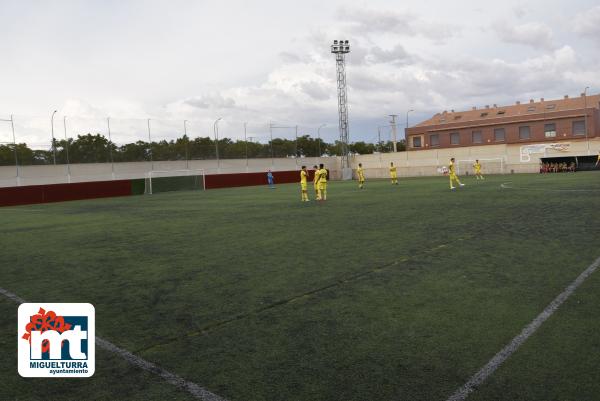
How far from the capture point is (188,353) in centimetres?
479

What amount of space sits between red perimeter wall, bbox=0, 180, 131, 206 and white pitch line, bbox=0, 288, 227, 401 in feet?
116

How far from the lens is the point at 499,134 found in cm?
7750

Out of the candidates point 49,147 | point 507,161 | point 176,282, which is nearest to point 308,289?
point 176,282

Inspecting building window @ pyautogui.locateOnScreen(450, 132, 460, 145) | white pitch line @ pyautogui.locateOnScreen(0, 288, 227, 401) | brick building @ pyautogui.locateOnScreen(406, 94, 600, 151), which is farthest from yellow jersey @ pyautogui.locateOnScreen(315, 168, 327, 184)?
building window @ pyautogui.locateOnScreen(450, 132, 460, 145)

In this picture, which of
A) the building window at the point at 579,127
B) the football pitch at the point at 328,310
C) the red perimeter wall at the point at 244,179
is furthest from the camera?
the building window at the point at 579,127

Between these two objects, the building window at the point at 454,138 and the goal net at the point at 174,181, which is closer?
the goal net at the point at 174,181

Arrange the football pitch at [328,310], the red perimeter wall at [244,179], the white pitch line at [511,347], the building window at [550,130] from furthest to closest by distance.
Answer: the building window at [550,130] → the red perimeter wall at [244,179] → the football pitch at [328,310] → the white pitch line at [511,347]

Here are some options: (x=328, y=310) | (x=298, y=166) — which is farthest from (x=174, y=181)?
(x=328, y=310)

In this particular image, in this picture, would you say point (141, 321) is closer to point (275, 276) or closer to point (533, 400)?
point (275, 276)

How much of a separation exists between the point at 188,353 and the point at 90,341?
1085 mm

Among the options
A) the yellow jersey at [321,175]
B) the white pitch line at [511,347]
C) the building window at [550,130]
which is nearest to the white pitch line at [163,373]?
the white pitch line at [511,347]

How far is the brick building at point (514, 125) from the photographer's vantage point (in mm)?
70688

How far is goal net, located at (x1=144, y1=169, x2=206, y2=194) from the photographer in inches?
1774

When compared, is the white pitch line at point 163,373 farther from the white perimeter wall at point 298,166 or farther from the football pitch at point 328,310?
the white perimeter wall at point 298,166
